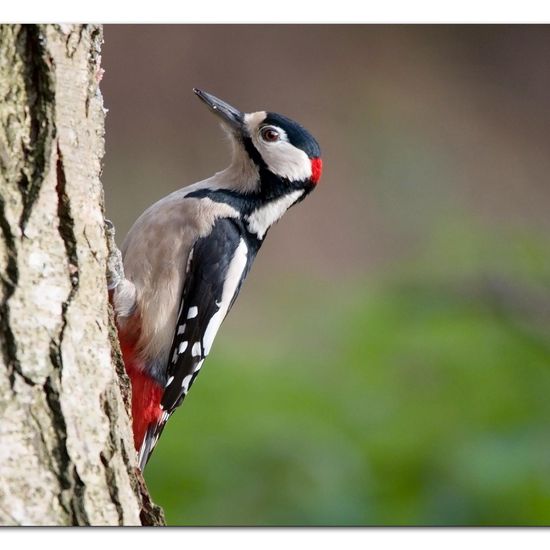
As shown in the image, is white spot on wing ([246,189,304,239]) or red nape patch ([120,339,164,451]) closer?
red nape patch ([120,339,164,451])

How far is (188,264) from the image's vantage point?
91.0 inches

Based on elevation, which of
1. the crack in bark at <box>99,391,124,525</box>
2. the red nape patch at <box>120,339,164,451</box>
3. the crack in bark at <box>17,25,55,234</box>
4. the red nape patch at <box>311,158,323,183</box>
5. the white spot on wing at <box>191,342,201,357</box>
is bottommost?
the red nape patch at <box>120,339,164,451</box>

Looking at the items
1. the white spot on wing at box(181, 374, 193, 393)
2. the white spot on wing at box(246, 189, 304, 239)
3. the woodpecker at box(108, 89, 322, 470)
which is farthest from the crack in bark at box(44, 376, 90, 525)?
the white spot on wing at box(246, 189, 304, 239)

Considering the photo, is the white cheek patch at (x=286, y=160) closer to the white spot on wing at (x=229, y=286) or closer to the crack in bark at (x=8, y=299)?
the white spot on wing at (x=229, y=286)

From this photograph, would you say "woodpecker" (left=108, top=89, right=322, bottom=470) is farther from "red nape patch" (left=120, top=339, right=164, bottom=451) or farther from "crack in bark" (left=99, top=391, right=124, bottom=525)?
"crack in bark" (left=99, top=391, right=124, bottom=525)

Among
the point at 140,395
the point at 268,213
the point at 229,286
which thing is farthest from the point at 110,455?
the point at 268,213

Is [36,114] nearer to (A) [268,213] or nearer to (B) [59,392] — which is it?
(B) [59,392]

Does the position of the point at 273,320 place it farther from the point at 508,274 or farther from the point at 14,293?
the point at 14,293

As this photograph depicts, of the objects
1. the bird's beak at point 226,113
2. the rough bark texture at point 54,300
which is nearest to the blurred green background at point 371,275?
the bird's beak at point 226,113

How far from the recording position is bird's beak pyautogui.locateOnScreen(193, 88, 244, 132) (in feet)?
7.74

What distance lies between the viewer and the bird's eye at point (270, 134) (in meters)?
2.39

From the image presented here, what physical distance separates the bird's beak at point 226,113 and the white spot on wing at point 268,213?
23 centimetres

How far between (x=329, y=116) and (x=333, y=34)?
1.57 feet
